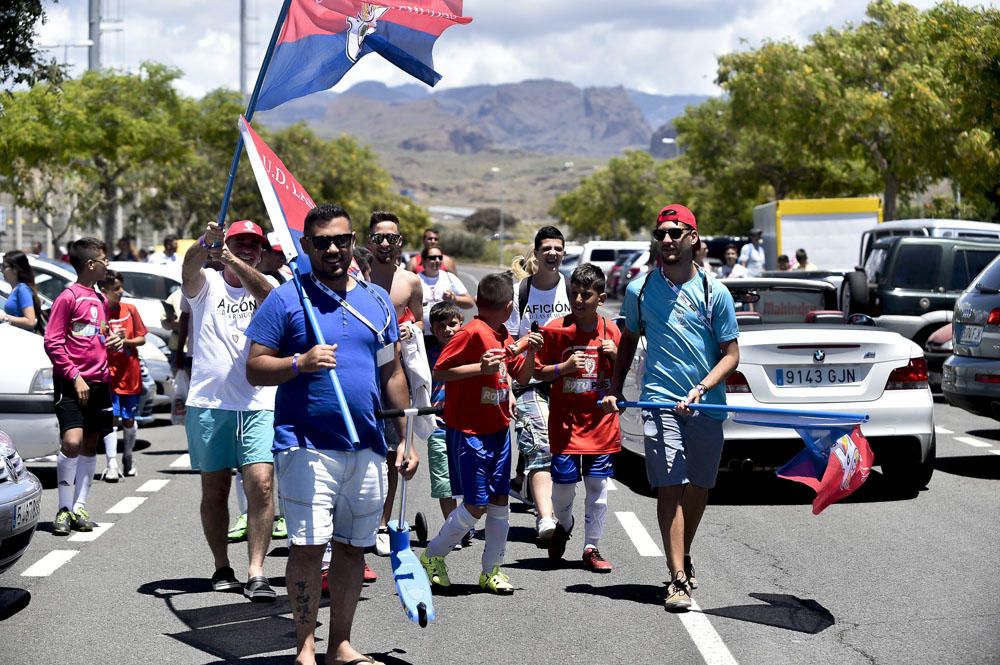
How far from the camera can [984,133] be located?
94.5 feet

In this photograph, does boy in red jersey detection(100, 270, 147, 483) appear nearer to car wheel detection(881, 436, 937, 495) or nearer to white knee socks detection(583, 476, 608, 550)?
white knee socks detection(583, 476, 608, 550)

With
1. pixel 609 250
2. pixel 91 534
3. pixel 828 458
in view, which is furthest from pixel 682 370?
pixel 609 250

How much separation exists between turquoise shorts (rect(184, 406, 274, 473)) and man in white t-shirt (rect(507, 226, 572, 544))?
5.07 ft

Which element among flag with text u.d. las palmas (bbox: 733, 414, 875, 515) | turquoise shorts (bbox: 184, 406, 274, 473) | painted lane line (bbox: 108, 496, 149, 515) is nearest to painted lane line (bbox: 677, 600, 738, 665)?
flag with text u.d. las palmas (bbox: 733, 414, 875, 515)

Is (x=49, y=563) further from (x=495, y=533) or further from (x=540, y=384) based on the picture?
(x=540, y=384)

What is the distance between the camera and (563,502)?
8.01m

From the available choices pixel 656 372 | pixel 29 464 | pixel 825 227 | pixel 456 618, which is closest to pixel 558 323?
pixel 656 372

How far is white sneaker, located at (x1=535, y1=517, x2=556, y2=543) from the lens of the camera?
7.89 metres

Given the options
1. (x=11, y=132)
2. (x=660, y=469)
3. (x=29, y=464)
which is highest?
(x=11, y=132)

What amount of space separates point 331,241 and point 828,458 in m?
2.94

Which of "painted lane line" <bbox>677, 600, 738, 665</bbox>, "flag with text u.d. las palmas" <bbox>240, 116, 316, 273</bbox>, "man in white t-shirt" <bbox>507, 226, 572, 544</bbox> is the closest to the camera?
"painted lane line" <bbox>677, 600, 738, 665</bbox>

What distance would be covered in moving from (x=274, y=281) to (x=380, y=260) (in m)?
0.87

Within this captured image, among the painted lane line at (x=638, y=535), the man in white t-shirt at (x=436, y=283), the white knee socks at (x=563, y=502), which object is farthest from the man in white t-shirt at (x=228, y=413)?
the man in white t-shirt at (x=436, y=283)

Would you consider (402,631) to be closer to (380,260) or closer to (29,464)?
(380,260)
